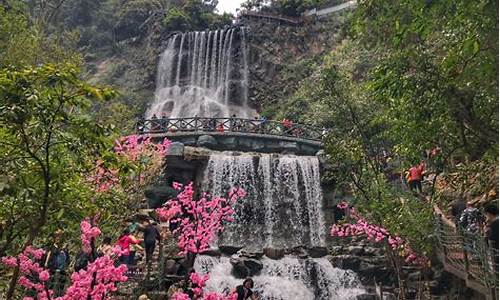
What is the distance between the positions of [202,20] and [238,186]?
77.1ft

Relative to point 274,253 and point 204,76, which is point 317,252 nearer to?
point 274,253

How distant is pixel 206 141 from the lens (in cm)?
2052

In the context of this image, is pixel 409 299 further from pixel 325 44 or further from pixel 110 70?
pixel 110 70

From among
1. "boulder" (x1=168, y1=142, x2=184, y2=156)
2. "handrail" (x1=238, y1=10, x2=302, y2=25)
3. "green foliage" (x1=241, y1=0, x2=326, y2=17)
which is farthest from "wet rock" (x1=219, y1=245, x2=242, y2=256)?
"green foliage" (x1=241, y1=0, x2=326, y2=17)

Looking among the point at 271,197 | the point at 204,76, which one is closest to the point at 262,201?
the point at 271,197

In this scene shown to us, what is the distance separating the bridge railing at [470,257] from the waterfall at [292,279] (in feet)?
12.8

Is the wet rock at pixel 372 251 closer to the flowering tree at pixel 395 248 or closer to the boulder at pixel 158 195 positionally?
the flowering tree at pixel 395 248

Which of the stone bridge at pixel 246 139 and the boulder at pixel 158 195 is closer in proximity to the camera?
the boulder at pixel 158 195

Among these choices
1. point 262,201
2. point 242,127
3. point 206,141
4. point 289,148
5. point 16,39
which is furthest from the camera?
point 242,127

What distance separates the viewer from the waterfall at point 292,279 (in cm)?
1294

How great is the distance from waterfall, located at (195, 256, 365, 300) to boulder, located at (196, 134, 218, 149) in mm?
7362

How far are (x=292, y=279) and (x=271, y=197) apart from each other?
17.3ft

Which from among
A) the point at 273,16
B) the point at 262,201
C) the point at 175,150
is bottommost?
the point at 262,201

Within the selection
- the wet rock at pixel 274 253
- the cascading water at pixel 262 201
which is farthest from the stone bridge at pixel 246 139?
the wet rock at pixel 274 253
